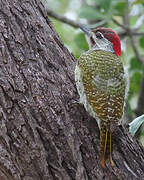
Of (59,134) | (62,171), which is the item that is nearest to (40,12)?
(59,134)

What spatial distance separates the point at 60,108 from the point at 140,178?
2.55 ft

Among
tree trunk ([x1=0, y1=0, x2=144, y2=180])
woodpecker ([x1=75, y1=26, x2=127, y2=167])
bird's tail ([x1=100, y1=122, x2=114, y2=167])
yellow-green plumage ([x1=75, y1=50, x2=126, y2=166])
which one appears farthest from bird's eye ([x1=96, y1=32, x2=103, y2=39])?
bird's tail ([x1=100, y1=122, x2=114, y2=167])

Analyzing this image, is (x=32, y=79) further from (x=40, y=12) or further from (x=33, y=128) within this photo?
(x=40, y=12)

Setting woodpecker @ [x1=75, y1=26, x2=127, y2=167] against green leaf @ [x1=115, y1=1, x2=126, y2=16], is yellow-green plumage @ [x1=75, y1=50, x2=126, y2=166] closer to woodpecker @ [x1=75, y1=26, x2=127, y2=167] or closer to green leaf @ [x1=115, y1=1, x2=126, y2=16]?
woodpecker @ [x1=75, y1=26, x2=127, y2=167]

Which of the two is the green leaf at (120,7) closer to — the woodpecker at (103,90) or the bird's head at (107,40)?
the bird's head at (107,40)

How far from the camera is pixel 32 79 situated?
284 cm

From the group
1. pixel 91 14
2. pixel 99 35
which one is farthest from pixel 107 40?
pixel 91 14

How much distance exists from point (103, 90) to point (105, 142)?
1.35 ft

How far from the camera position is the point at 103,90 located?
9.88ft

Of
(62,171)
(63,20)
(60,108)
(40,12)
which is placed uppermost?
(63,20)

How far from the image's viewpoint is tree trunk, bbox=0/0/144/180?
2670 mm

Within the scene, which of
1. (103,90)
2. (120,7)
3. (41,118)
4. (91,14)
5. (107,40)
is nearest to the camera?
(41,118)

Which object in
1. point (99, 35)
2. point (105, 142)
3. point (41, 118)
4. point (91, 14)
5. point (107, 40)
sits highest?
point (91, 14)

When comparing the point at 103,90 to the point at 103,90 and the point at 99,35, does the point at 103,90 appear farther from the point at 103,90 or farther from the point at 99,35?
the point at 99,35
